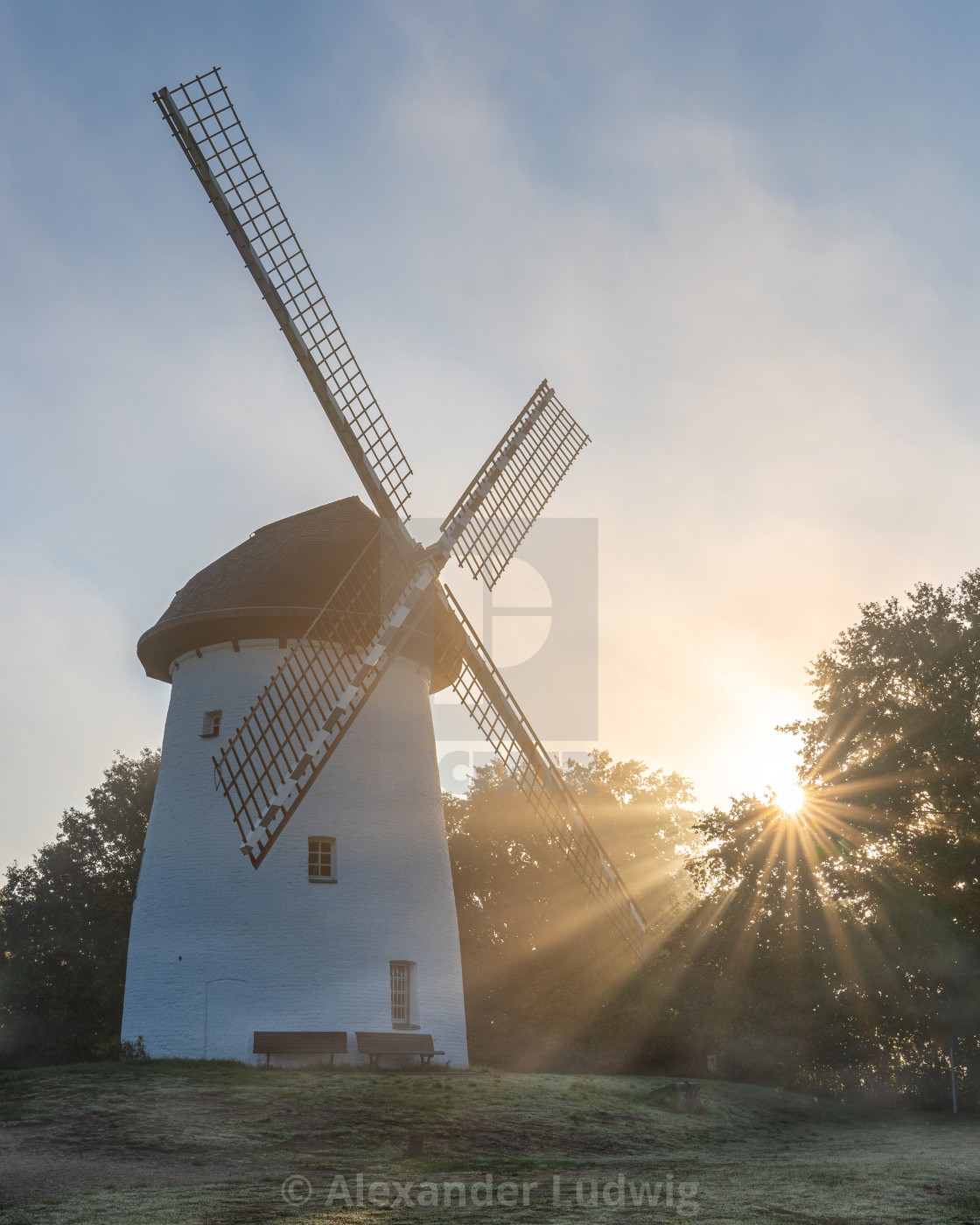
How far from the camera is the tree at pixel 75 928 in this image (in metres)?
31.5

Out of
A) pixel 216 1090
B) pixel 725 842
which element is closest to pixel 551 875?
pixel 725 842

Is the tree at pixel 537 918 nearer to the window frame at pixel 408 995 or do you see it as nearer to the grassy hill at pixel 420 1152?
the window frame at pixel 408 995

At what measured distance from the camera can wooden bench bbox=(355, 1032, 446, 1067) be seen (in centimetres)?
1841

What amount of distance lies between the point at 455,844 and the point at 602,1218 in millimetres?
29503

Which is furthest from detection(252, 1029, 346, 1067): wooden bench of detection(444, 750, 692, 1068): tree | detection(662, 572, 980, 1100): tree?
detection(444, 750, 692, 1068): tree

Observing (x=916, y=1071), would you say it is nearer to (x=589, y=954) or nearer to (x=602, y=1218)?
(x=589, y=954)

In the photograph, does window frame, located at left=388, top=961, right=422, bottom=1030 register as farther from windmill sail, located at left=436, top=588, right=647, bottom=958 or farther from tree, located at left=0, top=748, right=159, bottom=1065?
tree, located at left=0, top=748, right=159, bottom=1065

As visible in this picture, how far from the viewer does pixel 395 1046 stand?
18.7 metres

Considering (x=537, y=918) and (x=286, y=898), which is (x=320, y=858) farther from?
(x=537, y=918)

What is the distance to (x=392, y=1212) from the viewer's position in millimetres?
8727
